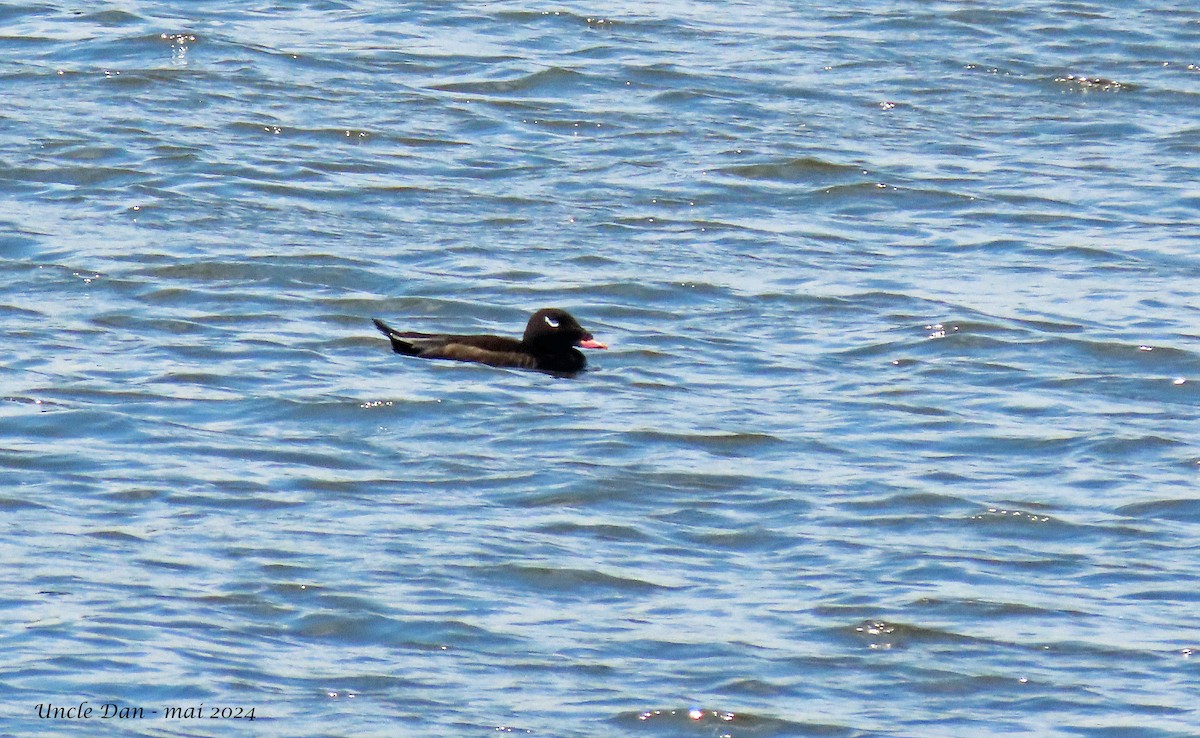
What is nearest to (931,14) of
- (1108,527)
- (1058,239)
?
(1058,239)

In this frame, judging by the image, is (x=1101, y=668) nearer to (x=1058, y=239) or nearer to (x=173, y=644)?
(x=173, y=644)

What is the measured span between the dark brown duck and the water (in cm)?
12

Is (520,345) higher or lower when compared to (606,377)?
higher

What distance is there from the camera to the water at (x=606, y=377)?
7164mm

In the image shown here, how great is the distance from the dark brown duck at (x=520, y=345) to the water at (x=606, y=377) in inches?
4.5

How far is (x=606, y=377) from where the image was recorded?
10766mm

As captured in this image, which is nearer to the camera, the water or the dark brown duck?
the water

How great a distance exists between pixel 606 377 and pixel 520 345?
44 centimetres

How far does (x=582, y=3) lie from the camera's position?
1973cm

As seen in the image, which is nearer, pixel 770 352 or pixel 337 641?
pixel 337 641

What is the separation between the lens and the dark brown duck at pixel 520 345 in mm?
10656

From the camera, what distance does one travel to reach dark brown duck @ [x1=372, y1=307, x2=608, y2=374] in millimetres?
10656

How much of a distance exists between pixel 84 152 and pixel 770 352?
536 cm

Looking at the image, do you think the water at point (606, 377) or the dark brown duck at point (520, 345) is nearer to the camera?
the water at point (606, 377)
